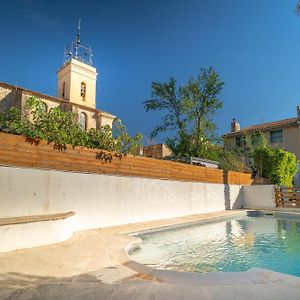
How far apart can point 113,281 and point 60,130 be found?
17.2 feet

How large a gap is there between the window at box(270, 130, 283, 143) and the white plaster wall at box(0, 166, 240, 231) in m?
17.8

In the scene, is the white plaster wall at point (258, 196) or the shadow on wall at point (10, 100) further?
the shadow on wall at point (10, 100)

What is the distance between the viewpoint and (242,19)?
48.2ft

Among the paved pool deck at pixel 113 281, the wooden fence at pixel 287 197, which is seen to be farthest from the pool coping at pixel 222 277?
the wooden fence at pixel 287 197

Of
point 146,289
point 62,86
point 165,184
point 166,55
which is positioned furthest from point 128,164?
point 62,86

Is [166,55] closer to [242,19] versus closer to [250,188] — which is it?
[242,19]

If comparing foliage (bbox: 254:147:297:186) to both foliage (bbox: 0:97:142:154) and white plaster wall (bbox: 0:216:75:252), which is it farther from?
white plaster wall (bbox: 0:216:75:252)

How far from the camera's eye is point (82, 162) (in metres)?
8.10

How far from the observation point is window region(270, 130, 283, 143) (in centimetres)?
2710

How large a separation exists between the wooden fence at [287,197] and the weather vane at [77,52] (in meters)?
33.0

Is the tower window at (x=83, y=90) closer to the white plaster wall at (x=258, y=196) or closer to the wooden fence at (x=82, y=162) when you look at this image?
the white plaster wall at (x=258, y=196)

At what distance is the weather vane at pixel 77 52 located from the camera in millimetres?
38719

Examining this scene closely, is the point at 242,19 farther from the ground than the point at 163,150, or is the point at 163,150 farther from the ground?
the point at 242,19

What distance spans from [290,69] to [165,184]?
881 inches
